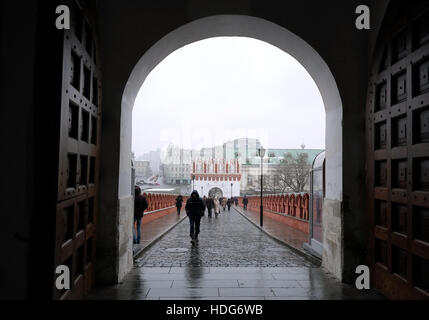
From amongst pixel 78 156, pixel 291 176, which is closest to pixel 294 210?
pixel 78 156

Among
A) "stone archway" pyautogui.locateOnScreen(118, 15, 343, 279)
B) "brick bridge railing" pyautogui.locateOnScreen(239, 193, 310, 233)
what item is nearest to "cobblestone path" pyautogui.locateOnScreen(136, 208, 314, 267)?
"stone archway" pyautogui.locateOnScreen(118, 15, 343, 279)

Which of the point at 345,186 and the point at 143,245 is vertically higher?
the point at 345,186

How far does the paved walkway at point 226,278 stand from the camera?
16.9 ft

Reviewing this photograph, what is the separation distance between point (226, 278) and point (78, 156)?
11.0 ft

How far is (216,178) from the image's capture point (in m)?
76.8

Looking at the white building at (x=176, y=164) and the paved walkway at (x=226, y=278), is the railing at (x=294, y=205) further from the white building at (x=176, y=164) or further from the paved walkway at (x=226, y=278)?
the white building at (x=176, y=164)

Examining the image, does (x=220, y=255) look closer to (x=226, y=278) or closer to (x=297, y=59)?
(x=226, y=278)

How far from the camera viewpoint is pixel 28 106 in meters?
3.23

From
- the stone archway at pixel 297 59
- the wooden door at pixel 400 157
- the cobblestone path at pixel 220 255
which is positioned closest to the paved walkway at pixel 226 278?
the cobblestone path at pixel 220 255

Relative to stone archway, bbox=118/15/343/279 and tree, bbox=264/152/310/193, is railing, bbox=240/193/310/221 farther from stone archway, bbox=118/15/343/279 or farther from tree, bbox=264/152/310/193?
tree, bbox=264/152/310/193

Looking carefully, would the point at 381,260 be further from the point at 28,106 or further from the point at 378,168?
the point at 28,106

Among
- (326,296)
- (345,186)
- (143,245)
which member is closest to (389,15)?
(345,186)

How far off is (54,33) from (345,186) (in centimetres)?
448
